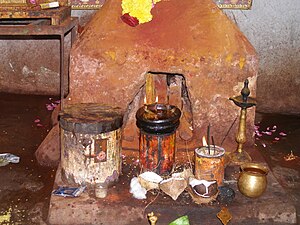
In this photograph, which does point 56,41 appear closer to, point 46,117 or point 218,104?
point 46,117

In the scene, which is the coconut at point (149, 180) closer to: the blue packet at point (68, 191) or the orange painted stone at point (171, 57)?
the blue packet at point (68, 191)

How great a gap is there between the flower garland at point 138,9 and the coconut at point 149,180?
160 centimetres

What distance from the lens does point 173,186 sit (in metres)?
4.25

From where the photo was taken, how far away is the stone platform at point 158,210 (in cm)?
412

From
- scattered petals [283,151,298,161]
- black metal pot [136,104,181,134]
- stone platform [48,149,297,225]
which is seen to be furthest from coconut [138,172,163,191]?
scattered petals [283,151,298,161]

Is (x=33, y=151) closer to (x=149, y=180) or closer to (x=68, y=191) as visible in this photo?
(x=68, y=191)

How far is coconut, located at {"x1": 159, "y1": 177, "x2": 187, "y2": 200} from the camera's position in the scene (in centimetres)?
423

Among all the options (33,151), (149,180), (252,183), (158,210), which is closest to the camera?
(158,210)

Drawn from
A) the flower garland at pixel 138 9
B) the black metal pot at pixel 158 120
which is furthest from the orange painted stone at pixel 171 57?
the black metal pot at pixel 158 120

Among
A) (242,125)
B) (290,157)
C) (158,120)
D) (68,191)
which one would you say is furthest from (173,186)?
(290,157)

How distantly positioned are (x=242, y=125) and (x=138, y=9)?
1544 millimetres

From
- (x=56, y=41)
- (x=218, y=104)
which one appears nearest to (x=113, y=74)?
A: (x=218, y=104)

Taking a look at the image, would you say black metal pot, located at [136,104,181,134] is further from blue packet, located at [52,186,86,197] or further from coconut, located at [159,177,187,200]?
blue packet, located at [52,186,86,197]

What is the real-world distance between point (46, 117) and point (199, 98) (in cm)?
277
